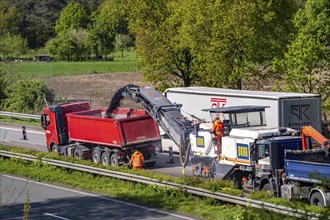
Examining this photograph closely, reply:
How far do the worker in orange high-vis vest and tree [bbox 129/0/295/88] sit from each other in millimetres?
11860

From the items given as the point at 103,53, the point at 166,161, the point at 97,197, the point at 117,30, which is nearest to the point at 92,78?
the point at 103,53

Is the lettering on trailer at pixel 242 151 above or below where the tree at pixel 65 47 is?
below

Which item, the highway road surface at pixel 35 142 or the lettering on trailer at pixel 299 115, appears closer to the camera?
the lettering on trailer at pixel 299 115

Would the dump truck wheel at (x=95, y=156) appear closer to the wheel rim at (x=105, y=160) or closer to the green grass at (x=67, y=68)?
the wheel rim at (x=105, y=160)

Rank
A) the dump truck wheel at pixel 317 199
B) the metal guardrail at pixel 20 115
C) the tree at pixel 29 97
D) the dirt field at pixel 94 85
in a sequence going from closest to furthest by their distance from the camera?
1. the dump truck wheel at pixel 317 199
2. the metal guardrail at pixel 20 115
3. the tree at pixel 29 97
4. the dirt field at pixel 94 85

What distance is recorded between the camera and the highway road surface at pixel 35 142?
1187 inches

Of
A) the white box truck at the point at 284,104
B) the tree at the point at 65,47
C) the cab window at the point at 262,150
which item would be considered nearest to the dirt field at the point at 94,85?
the white box truck at the point at 284,104

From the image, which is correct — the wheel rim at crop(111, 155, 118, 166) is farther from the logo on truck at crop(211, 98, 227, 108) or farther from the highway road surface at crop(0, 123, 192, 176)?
the logo on truck at crop(211, 98, 227, 108)

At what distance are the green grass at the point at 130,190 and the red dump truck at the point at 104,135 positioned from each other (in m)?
2.30

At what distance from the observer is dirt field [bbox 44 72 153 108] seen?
6094cm

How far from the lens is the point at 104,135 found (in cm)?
3070

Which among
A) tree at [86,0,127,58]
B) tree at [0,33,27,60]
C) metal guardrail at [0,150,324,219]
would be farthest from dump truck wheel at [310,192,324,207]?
tree at [86,0,127,58]

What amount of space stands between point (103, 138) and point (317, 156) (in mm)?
11260

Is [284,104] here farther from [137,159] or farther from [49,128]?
[49,128]
